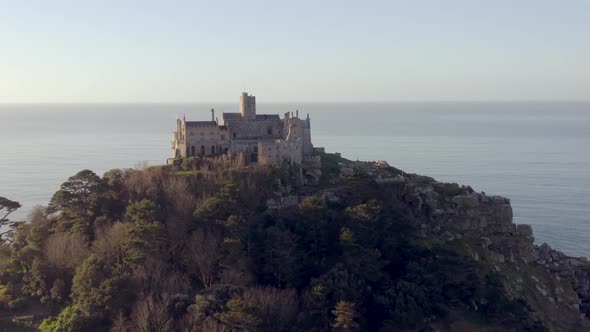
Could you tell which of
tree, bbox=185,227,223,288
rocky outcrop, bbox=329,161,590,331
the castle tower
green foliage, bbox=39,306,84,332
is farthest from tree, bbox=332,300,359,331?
the castle tower

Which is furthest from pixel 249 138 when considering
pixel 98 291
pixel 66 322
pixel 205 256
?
pixel 66 322

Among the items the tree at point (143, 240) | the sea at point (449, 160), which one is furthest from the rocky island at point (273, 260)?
the sea at point (449, 160)

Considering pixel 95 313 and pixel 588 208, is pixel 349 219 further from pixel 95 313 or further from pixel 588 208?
pixel 588 208

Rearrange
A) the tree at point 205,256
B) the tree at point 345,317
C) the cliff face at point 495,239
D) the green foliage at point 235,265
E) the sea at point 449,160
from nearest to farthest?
the tree at point 345,317 → the green foliage at point 235,265 → the tree at point 205,256 → the cliff face at point 495,239 → the sea at point 449,160

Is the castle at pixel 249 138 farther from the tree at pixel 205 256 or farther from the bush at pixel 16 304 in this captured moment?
the bush at pixel 16 304

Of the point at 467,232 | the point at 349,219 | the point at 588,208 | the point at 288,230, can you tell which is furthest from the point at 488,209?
the point at 588,208

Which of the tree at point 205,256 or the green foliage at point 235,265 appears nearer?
the green foliage at point 235,265
